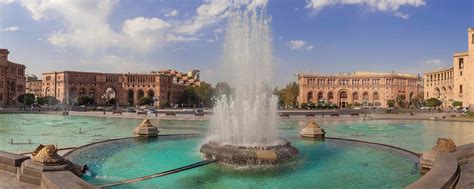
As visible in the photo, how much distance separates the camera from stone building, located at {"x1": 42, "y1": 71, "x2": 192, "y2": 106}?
380ft

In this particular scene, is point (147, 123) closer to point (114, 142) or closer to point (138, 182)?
point (114, 142)

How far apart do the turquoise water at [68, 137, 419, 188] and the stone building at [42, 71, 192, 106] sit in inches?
4002

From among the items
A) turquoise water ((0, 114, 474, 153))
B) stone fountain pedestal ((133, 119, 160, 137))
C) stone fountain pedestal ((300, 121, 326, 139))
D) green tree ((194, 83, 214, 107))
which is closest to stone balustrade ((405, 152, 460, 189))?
turquoise water ((0, 114, 474, 153))

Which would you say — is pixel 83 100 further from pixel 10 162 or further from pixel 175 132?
pixel 10 162

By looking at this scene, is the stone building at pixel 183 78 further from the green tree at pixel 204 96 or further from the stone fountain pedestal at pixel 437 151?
the stone fountain pedestal at pixel 437 151

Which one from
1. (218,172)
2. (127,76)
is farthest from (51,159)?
(127,76)

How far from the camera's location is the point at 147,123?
2112 cm

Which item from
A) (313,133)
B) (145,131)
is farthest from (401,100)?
(145,131)

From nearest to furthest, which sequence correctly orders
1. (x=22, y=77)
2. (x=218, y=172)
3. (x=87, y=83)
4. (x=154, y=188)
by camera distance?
1. (x=154, y=188)
2. (x=218, y=172)
3. (x=22, y=77)
4. (x=87, y=83)

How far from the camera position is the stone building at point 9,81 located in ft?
286

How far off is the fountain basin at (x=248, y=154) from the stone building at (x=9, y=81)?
282ft

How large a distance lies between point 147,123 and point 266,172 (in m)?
11.2

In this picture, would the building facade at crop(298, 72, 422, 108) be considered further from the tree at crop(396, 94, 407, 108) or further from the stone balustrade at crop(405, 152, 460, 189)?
the stone balustrade at crop(405, 152, 460, 189)

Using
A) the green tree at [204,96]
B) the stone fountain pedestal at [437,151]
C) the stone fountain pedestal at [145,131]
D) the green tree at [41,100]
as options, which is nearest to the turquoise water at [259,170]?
the stone fountain pedestal at [437,151]
